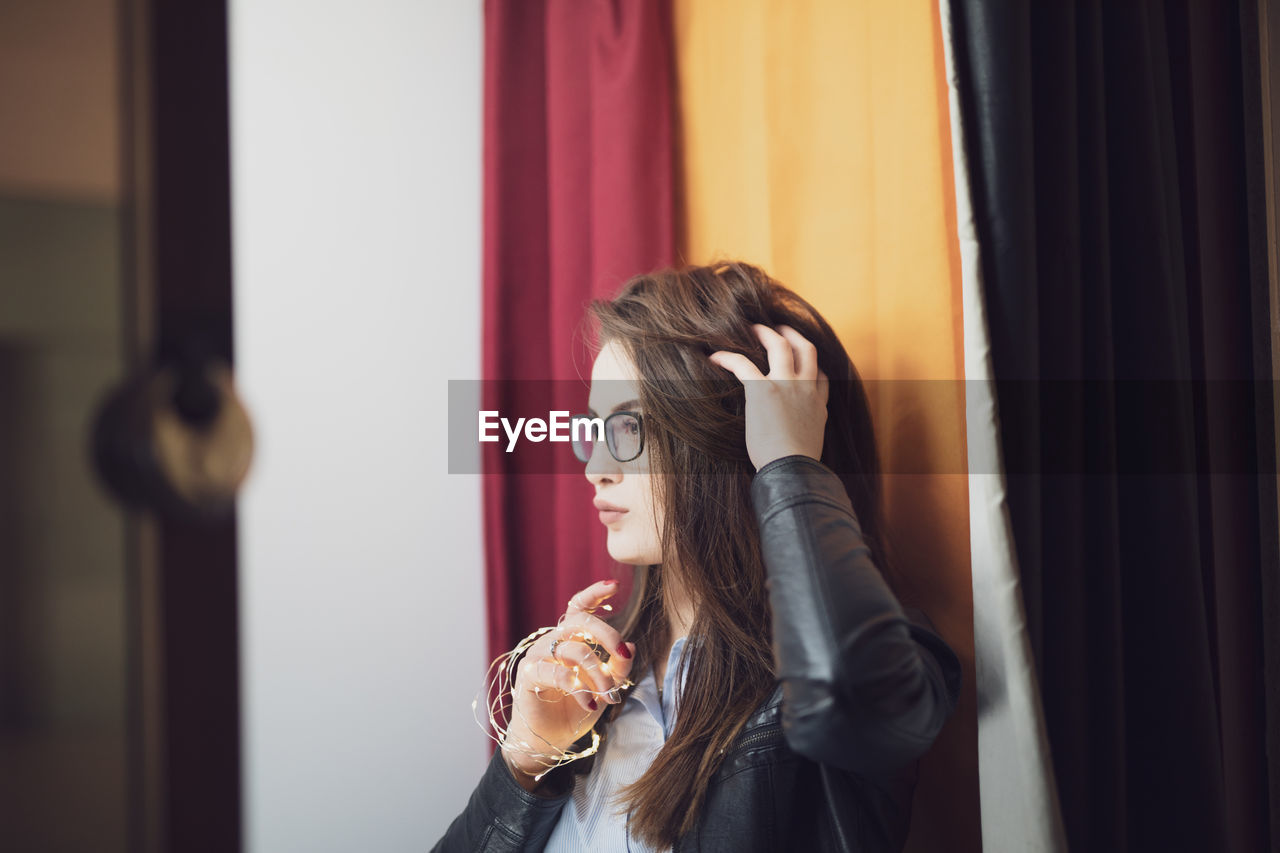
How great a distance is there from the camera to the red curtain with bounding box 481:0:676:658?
4.09 ft

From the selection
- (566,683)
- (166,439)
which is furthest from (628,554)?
(166,439)

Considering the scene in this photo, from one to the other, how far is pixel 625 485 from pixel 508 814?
1.44ft

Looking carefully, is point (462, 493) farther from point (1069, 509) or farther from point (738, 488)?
point (1069, 509)

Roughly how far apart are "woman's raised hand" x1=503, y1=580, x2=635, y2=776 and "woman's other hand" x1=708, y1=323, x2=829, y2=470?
0.94 feet

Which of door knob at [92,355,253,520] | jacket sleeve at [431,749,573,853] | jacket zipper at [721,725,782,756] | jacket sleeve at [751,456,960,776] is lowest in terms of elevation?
jacket sleeve at [431,749,573,853]

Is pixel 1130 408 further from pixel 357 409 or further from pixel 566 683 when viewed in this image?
pixel 357 409

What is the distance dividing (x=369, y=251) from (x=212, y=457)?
1.11 metres

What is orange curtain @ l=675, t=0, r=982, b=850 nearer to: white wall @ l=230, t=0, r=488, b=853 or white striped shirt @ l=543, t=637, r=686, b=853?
white striped shirt @ l=543, t=637, r=686, b=853

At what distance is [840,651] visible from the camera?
625mm

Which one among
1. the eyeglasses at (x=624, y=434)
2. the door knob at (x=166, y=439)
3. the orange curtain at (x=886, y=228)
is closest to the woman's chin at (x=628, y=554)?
the eyeglasses at (x=624, y=434)

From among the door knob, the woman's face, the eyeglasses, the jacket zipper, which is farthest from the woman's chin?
the door knob

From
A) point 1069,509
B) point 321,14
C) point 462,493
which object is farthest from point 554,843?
point 321,14

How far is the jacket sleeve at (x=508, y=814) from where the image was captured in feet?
2.88

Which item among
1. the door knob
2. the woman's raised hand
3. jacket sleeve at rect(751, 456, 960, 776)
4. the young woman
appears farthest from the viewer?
the woman's raised hand
